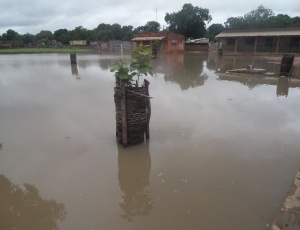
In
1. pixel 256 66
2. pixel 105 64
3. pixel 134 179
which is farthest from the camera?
pixel 105 64

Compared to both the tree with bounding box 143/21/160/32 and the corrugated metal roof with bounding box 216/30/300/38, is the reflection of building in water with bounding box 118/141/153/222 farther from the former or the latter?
the tree with bounding box 143/21/160/32

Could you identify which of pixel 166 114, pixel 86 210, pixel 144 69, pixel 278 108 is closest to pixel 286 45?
pixel 278 108

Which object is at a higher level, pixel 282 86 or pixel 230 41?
pixel 230 41

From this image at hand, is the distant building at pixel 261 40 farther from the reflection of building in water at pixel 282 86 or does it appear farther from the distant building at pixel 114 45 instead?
the distant building at pixel 114 45

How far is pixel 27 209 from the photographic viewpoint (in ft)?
10.4

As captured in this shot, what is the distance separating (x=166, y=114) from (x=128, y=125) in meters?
2.27

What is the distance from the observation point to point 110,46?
44594mm

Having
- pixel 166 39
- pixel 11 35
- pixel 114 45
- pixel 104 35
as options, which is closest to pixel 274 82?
pixel 166 39

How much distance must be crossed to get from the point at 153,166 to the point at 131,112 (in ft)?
3.72

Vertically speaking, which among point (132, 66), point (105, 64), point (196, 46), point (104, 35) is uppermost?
point (104, 35)

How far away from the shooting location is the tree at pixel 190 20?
46.2 meters

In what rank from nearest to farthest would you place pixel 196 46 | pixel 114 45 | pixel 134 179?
pixel 134 179
pixel 196 46
pixel 114 45

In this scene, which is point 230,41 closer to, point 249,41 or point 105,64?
point 249,41

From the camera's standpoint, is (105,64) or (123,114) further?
(105,64)
